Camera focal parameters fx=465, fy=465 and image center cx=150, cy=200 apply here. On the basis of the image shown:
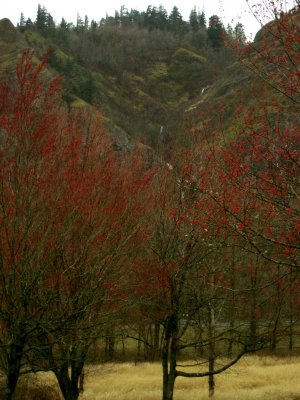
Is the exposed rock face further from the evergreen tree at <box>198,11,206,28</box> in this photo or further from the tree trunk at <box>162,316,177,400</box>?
the evergreen tree at <box>198,11,206,28</box>

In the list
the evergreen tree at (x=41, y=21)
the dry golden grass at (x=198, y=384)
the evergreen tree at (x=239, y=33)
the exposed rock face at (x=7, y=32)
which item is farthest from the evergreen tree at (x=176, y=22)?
the evergreen tree at (x=239, y=33)

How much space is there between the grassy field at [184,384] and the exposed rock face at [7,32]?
67808 millimetres

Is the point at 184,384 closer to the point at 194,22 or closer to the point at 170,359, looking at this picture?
the point at 170,359

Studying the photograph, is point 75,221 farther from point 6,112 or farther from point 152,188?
point 152,188

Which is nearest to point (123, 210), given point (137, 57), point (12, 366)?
point (12, 366)

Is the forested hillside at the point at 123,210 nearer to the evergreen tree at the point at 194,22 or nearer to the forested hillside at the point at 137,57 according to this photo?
the forested hillside at the point at 137,57

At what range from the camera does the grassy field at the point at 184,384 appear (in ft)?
48.6

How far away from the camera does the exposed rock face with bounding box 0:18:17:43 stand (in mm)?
76812

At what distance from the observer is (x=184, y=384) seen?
1803cm

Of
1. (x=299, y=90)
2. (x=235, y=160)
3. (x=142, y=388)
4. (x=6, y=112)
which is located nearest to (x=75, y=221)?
(x=6, y=112)

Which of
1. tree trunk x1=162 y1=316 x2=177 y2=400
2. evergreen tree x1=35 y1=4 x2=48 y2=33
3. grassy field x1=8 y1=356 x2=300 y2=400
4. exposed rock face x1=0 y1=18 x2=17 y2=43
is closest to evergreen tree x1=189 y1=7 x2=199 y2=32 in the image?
evergreen tree x1=35 y1=4 x2=48 y2=33

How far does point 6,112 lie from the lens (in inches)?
293

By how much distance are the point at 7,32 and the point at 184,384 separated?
7542 centimetres

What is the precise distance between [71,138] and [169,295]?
4223mm
